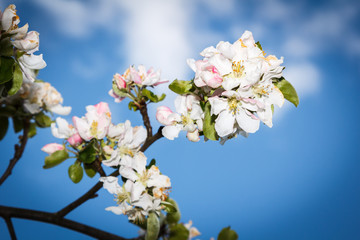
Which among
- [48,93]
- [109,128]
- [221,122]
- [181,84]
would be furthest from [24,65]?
[48,93]

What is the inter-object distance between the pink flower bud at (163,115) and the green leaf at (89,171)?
1.31 feet

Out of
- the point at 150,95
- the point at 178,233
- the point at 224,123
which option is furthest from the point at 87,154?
the point at 178,233

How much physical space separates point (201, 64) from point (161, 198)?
1.54 feet

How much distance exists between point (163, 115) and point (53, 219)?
2.22 ft

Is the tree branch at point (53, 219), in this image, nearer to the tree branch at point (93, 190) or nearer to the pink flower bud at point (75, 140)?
the tree branch at point (93, 190)

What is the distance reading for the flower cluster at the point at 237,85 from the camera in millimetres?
818

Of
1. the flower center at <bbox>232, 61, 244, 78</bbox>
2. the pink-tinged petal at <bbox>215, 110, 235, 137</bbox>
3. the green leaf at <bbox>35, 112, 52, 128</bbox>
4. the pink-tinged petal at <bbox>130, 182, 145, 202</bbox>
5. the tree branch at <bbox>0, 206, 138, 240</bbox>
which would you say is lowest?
the tree branch at <bbox>0, 206, 138, 240</bbox>

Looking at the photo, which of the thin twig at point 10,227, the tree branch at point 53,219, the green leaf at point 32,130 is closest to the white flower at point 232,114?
the tree branch at point 53,219

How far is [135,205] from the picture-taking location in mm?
1062

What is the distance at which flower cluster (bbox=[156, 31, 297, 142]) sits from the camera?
818 millimetres

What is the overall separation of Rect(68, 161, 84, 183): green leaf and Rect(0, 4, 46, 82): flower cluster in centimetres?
41

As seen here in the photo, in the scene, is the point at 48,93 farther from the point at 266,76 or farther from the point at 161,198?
the point at 266,76

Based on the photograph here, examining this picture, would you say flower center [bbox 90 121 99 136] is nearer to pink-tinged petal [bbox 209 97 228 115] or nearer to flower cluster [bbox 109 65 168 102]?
flower cluster [bbox 109 65 168 102]

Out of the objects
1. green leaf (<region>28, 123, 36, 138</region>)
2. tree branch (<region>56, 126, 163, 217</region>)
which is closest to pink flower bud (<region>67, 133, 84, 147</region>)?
tree branch (<region>56, 126, 163, 217</region>)
